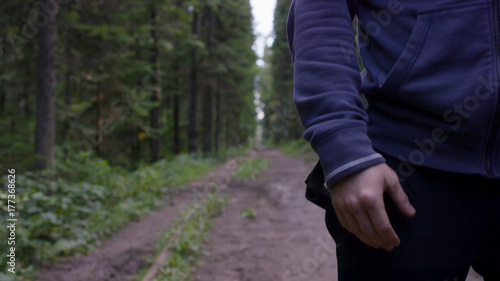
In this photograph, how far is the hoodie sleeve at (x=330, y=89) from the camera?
990mm

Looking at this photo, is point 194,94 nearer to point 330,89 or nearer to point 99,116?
point 99,116

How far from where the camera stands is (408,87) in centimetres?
106

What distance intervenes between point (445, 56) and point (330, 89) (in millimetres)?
330

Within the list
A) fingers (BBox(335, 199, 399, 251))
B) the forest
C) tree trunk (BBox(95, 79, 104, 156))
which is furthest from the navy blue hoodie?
tree trunk (BBox(95, 79, 104, 156))

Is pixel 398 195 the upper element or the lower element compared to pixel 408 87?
lower

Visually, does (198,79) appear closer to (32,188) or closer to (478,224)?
(32,188)

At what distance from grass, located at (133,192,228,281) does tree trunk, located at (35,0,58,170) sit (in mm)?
3317

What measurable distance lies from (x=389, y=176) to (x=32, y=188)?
6.27 metres

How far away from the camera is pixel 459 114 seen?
3.34 ft

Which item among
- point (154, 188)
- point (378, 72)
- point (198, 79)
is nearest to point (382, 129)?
point (378, 72)

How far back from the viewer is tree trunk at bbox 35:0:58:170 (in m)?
7.73

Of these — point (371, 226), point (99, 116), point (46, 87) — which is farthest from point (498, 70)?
point (99, 116)

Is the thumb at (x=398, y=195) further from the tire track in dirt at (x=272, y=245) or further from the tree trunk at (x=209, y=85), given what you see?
the tree trunk at (x=209, y=85)

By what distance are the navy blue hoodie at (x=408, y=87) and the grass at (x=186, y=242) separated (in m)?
3.66
